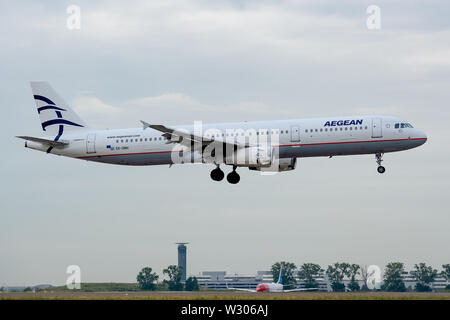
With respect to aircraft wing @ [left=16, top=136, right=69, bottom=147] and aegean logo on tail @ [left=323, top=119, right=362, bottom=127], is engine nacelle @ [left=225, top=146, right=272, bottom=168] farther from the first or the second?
aircraft wing @ [left=16, top=136, right=69, bottom=147]

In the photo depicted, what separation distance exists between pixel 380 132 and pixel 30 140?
104 ft

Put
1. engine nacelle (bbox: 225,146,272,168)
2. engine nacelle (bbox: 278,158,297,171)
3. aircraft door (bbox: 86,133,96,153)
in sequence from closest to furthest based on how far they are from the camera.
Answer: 1. engine nacelle (bbox: 225,146,272,168)
2. engine nacelle (bbox: 278,158,297,171)
3. aircraft door (bbox: 86,133,96,153)

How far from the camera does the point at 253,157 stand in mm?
65750

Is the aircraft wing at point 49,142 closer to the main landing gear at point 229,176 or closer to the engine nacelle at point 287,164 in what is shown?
the main landing gear at point 229,176

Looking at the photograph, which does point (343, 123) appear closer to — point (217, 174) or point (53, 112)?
point (217, 174)

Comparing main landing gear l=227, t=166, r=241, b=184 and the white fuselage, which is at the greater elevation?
the white fuselage

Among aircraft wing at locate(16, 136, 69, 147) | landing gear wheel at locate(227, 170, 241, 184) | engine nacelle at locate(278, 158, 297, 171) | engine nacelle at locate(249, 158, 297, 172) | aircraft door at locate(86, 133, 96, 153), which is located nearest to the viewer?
engine nacelle at locate(249, 158, 297, 172)

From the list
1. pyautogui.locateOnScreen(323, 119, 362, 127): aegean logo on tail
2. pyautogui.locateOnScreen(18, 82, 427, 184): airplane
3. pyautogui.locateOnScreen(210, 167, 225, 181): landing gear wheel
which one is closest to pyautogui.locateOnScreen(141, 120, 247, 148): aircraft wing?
pyautogui.locateOnScreen(18, 82, 427, 184): airplane

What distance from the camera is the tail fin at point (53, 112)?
76812mm

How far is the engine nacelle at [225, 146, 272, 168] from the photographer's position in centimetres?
6550

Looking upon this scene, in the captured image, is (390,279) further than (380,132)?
Yes
